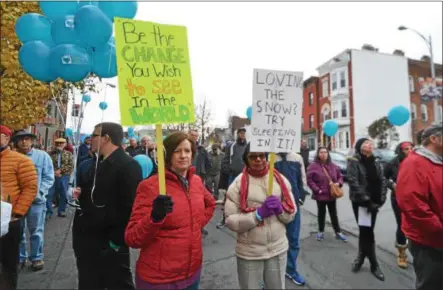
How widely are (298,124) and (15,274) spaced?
10.6ft

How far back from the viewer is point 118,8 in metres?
4.08

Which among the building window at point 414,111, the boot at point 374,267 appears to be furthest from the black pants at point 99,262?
the building window at point 414,111

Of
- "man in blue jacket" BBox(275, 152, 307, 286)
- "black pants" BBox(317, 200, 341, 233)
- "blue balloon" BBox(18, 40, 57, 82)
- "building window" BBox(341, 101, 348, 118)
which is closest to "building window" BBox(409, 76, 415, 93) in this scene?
"building window" BBox(341, 101, 348, 118)

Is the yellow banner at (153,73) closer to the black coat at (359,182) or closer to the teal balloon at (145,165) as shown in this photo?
the black coat at (359,182)

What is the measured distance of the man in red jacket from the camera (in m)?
2.50

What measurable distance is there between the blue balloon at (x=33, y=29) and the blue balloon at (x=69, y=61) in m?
0.40

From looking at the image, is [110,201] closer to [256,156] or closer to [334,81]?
[256,156]

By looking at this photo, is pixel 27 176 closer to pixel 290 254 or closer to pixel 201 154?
pixel 290 254

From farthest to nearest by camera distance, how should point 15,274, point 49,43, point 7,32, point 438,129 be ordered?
point 7,32 < point 49,43 < point 15,274 < point 438,129

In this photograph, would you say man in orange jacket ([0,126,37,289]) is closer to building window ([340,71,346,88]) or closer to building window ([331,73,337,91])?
building window ([340,71,346,88])

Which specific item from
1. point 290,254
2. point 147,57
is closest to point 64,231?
point 290,254

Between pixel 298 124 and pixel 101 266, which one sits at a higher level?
pixel 298 124

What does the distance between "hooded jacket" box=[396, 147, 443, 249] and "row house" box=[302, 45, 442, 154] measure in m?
30.7

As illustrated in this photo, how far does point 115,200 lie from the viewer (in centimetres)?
278
